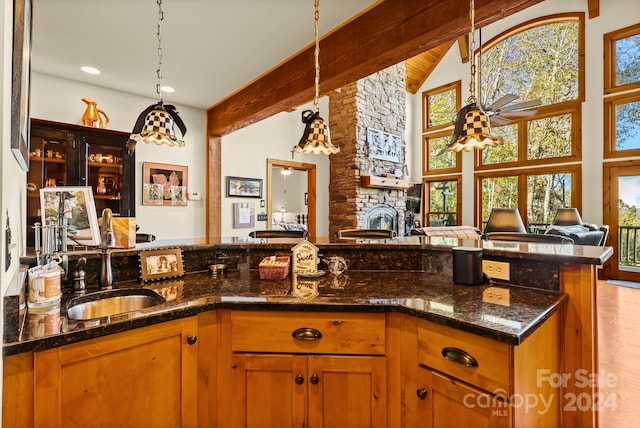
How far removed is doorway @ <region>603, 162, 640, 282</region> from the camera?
564 cm

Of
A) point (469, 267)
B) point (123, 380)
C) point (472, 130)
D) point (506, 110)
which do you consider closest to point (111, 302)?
point (123, 380)

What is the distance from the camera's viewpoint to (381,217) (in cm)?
636

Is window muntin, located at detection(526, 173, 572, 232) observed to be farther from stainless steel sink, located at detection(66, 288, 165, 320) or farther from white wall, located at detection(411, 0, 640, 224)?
stainless steel sink, located at detection(66, 288, 165, 320)

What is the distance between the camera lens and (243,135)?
528 centimetres

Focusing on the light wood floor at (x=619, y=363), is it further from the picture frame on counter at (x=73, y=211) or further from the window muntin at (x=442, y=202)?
the window muntin at (x=442, y=202)

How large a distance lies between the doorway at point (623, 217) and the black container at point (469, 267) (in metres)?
5.93

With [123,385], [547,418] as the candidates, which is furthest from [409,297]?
[123,385]

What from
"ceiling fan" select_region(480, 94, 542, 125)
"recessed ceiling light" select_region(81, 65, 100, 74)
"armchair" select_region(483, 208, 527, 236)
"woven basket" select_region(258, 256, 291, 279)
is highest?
"ceiling fan" select_region(480, 94, 542, 125)

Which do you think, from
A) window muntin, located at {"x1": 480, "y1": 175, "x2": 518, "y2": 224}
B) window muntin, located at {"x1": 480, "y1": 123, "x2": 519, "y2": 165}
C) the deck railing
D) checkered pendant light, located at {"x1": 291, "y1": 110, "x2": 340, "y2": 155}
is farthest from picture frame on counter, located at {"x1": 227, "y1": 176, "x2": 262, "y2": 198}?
the deck railing

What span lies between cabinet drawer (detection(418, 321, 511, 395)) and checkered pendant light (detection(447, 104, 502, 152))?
1.04 meters

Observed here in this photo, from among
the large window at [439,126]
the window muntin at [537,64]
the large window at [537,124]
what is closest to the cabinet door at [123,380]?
the window muntin at [537,64]

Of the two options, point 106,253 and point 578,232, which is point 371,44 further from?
point 578,232

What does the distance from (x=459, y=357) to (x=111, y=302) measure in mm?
1432

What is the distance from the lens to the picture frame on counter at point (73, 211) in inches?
58.1
